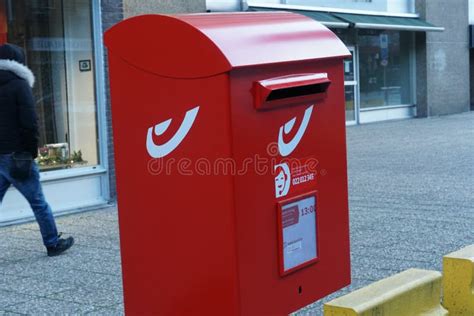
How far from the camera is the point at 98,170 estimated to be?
9039 millimetres

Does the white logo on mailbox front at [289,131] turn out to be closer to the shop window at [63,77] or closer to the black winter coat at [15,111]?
the black winter coat at [15,111]

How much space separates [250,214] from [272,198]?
0.54 ft

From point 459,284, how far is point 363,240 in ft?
9.14

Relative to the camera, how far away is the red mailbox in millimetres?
3010

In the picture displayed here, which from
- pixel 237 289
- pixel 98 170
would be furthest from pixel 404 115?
pixel 237 289

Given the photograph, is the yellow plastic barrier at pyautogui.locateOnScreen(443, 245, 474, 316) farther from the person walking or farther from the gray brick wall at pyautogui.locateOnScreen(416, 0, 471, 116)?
the gray brick wall at pyautogui.locateOnScreen(416, 0, 471, 116)

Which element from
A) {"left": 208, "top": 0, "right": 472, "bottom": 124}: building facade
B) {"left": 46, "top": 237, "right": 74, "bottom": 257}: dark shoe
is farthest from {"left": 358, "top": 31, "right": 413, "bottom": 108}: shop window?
{"left": 46, "top": 237, "right": 74, "bottom": 257}: dark shoe

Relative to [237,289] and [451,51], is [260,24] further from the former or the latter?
[451,51]

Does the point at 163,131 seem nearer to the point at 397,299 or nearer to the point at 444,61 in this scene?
the point at 397,299

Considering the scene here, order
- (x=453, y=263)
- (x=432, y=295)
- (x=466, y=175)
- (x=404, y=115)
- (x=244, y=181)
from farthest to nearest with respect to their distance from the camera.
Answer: (x=404, y=115) → (x=466, y=175) → (x=453, y=263) → (x=432, y=295) → (x=244, y=181)

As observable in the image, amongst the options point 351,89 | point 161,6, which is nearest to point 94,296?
point 161,6

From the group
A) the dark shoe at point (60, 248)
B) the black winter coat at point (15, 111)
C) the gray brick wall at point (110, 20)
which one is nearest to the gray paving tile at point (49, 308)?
the dark shoe at point (60, 248)

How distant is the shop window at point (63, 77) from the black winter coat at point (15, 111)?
2552 millimetres

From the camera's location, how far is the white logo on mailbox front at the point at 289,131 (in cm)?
321
